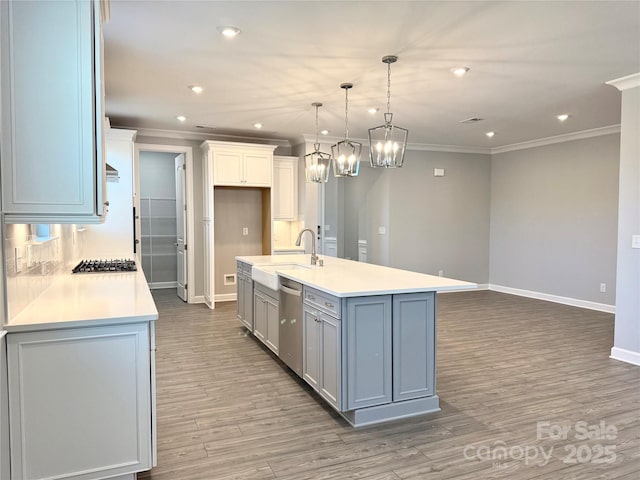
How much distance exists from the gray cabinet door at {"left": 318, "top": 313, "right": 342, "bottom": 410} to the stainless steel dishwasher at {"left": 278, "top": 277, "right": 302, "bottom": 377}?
17.5 inches

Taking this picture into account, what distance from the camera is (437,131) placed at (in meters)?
6.64

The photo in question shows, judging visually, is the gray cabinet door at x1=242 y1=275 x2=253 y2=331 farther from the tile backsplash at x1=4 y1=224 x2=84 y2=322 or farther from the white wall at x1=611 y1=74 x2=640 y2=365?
the white wall at x1=611 y1=74 x2=640 y2=365

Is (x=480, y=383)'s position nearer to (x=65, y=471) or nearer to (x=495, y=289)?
(x=65, y=471)

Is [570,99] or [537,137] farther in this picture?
[537,137]

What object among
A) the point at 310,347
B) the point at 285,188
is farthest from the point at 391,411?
the point at 285,188

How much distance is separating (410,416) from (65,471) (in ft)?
6.77

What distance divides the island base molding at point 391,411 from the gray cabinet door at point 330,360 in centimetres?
15

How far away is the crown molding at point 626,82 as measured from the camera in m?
4.00

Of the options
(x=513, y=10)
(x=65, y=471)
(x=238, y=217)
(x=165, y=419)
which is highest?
(x=513, y=10)

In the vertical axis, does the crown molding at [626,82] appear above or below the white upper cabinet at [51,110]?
above

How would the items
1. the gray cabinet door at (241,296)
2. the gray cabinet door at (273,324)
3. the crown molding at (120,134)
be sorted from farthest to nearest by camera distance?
the crown molding at (120,134)
the gray cabinet door at (241,296)
the gray cabinet door at (273,324)

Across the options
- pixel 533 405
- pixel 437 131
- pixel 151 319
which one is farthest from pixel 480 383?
pixel 437 131

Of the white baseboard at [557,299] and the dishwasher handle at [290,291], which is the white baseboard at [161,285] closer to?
the dishwasher handle at [290,291]

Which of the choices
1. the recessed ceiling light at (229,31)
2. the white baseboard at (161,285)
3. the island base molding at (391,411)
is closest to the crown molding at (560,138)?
the island base molding at (391,411)
